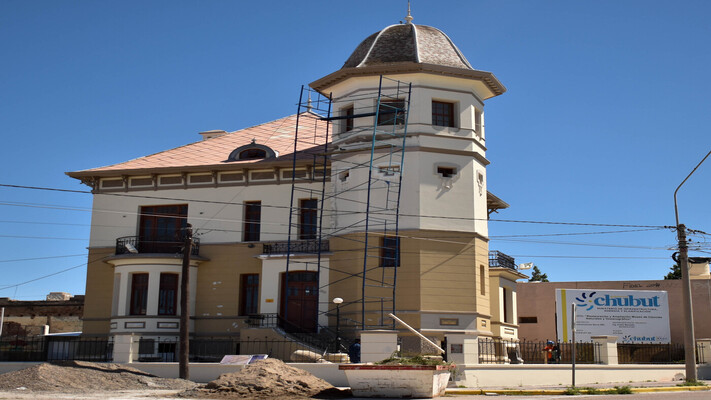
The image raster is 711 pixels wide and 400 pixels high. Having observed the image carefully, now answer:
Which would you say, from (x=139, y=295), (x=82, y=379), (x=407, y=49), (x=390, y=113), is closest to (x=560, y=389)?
(x=390, y=113)

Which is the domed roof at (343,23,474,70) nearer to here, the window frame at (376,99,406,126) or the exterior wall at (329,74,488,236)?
the exterior wall at (329,74,488,236)

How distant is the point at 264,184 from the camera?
1379 inches

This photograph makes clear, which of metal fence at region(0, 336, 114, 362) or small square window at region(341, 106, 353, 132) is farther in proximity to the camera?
small square window at region(341, 106, 353, 132)

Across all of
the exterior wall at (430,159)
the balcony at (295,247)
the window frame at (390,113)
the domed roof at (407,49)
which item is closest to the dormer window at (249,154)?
the balcony at (295,247)

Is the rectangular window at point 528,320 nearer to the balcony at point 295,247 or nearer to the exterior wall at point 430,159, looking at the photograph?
the exterior wall at point 430,159

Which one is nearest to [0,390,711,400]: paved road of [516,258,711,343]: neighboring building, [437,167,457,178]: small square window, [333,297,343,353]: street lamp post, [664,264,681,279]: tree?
[333,297,343,353]: street lamp post

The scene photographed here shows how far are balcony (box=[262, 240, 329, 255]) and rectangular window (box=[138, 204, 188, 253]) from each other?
4.36 meters

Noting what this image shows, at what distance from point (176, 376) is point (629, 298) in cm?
2068

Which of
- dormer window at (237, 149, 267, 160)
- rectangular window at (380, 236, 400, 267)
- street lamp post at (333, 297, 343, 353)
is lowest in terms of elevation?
street lamp post at (333, 297, 343, 353)

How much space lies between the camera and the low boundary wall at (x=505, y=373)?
2392cm

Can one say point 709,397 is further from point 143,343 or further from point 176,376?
point 143,343

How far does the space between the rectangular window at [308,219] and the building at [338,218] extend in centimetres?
8

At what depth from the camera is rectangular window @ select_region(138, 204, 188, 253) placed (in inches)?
1394

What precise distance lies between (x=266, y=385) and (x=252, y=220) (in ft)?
52.5
